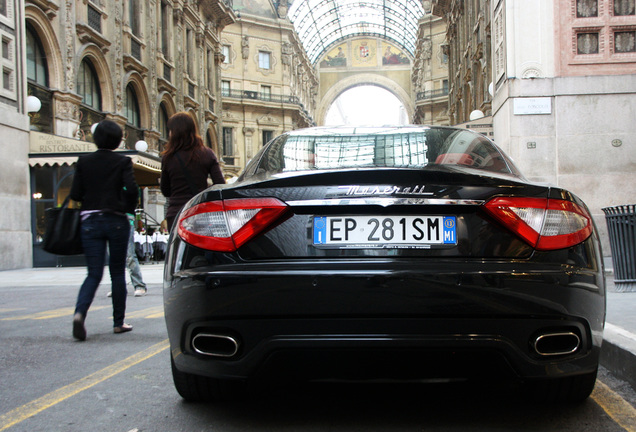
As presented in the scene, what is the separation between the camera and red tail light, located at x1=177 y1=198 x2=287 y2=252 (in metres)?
2.61

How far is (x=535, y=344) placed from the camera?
8.16ft

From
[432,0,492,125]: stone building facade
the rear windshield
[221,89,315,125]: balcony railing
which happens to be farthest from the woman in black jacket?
[221,89,315,125]: balcony railing

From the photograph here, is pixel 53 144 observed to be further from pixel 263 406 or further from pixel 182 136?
pixel 263 406

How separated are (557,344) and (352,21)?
86658mm

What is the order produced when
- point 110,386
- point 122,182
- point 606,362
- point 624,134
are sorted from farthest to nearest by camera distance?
point 624,134
point 122,182
point 606,362
point 110,386

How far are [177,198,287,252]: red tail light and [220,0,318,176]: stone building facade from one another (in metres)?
50.0

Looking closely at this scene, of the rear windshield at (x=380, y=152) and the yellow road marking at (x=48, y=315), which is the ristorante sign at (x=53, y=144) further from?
the rear windshield at (x=380, y=152)

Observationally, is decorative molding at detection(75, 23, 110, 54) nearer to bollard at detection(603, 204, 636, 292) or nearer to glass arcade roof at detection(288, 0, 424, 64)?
bollard at detection(603, 204, 636, 292)

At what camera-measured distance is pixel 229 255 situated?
2.60m

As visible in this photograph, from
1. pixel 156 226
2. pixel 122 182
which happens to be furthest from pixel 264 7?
pixel 122 182

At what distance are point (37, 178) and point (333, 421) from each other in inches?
680

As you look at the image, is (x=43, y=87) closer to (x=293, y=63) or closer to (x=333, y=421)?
(x=333, y=421)

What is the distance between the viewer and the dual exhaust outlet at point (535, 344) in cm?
251

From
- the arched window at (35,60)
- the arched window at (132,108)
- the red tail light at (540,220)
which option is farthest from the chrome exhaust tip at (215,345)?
the arched window at (132,108)
